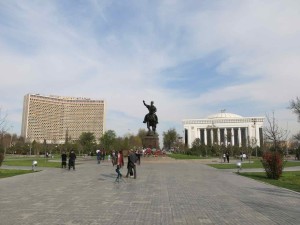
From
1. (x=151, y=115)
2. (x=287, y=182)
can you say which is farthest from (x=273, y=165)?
(x=151, y=115)

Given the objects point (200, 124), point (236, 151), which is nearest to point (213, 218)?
point (236, 151)

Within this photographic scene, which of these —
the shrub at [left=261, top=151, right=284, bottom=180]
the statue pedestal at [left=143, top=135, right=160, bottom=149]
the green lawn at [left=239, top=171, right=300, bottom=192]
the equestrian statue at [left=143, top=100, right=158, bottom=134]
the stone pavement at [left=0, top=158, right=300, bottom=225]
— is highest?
the equestrian statue at [left=143, top=100, right=158, bottom=134]

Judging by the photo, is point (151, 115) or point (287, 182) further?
point (151, 115)

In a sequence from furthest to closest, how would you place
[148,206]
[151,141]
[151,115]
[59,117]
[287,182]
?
[59,117] → [151,115] → [151,141] → [287,182] → [148,206]

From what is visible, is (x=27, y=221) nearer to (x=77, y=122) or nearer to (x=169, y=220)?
(x=169, y=220)

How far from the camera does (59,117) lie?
14912 cm

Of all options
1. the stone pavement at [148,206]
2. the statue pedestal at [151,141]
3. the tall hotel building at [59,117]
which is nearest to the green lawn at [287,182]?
the stone pavement at [148,206]

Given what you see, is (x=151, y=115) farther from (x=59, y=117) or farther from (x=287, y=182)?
(x=59, y=117)

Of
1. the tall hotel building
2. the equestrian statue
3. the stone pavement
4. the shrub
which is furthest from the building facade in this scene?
the stone pavement

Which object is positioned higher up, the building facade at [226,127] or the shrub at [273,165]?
the building facade at [226,127]

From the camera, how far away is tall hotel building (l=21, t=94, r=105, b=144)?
138 m

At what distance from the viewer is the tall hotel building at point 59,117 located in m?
138

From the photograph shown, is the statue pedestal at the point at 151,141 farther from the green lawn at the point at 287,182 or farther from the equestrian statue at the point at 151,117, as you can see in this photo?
the green lawn at the point at 287,182

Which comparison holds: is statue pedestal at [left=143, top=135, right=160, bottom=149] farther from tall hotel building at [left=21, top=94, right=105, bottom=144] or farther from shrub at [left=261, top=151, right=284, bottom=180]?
tall hotel building at [left=21, top=94, right=105, bottom=144]
